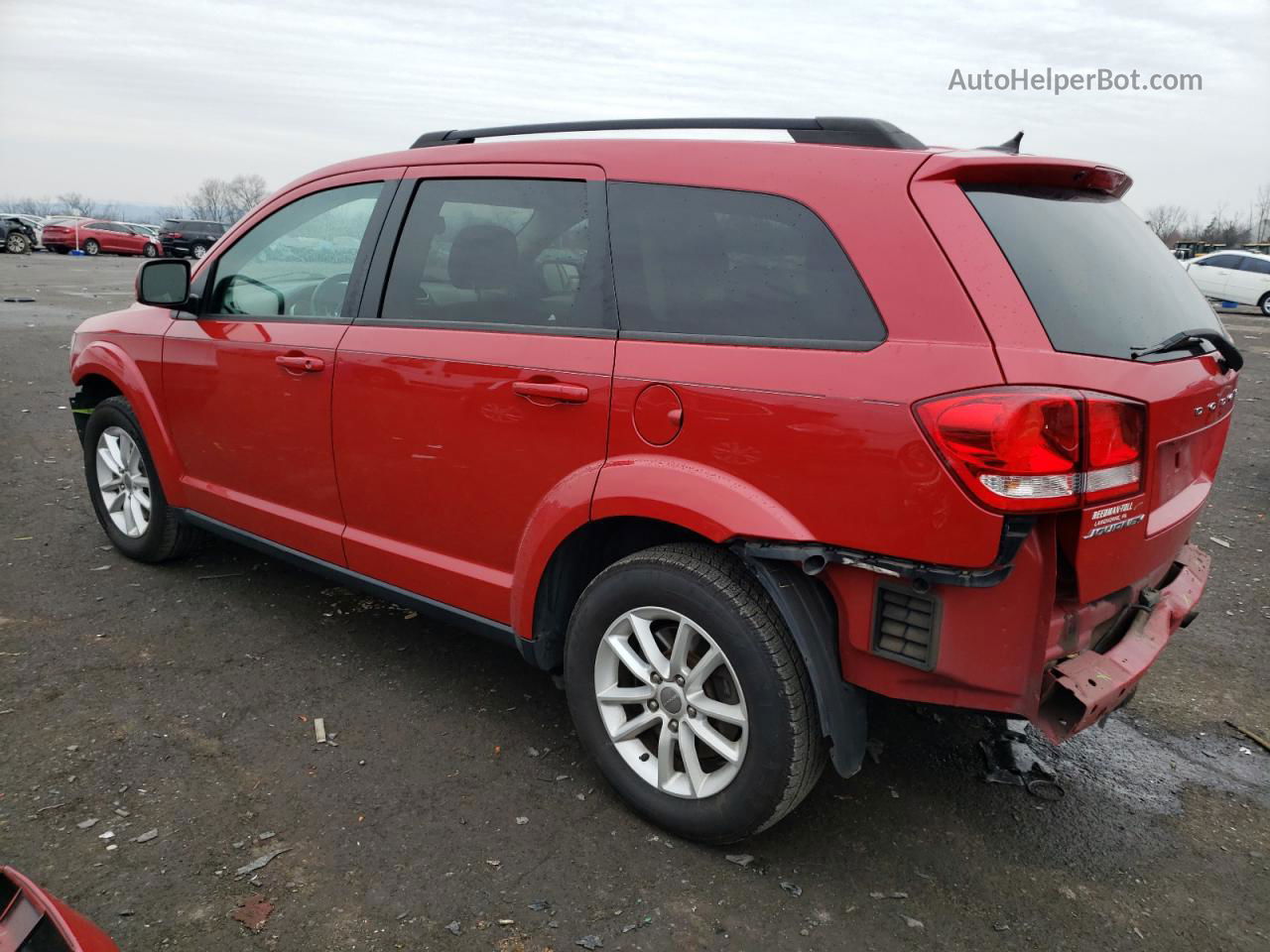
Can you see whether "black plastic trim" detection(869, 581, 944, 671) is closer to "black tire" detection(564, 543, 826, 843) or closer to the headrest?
"black tire" detection(564, 543, 826, 843)

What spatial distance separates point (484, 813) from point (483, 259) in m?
1.71

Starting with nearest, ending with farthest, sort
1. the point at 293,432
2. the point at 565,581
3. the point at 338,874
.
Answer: the point at 338,874
the point at 565,581
the point at 293,432

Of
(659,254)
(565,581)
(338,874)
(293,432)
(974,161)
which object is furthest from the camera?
(293,432)

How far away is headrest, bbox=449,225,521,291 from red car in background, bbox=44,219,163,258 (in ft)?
119

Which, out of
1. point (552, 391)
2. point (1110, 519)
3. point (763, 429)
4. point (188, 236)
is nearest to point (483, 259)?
point (552, 391)

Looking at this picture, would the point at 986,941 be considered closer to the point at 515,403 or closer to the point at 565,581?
the point at 565,581

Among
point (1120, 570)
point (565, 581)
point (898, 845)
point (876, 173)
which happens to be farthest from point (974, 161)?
point (898, 845)

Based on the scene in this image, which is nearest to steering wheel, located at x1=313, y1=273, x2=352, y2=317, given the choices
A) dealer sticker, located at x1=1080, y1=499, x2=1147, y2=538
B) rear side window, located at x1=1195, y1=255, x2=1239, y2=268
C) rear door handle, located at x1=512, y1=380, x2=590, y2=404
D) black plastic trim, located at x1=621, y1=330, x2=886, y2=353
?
rear door handle, located at x1=512, y1=380, x2=590, y2=404

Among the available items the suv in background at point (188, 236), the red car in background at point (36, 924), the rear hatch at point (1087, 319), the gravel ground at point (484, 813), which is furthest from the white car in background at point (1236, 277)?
the suv in background at point (188, 236)

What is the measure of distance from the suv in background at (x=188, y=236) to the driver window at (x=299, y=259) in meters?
36.2

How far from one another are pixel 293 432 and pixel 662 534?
161cm

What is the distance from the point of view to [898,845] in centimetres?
279

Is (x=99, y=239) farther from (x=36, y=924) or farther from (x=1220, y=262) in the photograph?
(x=36, y=924)

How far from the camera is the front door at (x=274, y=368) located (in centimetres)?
356
